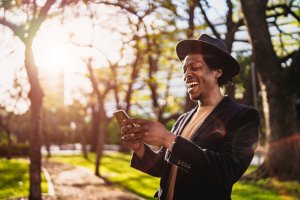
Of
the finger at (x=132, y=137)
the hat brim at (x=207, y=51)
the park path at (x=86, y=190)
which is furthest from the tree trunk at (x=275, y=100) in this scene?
the finger at (x=132, y=137)

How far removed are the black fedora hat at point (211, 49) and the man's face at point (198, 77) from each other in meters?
0.07

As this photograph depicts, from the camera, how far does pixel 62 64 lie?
2497cm

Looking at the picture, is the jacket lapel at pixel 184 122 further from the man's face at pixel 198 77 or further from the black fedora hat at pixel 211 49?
the black fedora hat at pixel 211 49

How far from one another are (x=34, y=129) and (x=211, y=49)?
8342 mm

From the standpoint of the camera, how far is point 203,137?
229 cm

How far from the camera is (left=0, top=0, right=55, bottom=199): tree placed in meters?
9.47

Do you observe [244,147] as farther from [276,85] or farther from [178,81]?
[178,81]

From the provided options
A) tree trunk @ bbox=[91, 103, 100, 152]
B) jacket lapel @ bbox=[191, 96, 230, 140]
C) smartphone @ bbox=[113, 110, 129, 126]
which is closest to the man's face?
jacket lapel @ bbox=[191, 96, 230, 140]

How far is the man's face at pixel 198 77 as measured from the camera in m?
2.44

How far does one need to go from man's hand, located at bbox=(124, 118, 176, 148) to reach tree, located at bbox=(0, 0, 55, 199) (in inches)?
320

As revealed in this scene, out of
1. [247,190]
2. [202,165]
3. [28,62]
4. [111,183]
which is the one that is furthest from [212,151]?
[111,183]

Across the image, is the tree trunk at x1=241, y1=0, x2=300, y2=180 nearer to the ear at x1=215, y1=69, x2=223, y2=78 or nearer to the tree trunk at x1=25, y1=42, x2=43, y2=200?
the tree trunk at x1=25, y1=42, x2=43, y2=200

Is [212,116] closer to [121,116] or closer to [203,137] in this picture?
[203,137]

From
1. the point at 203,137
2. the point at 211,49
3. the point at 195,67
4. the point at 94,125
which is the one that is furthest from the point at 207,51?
the point at 94,125
